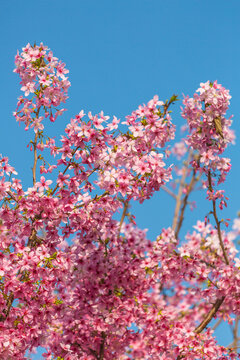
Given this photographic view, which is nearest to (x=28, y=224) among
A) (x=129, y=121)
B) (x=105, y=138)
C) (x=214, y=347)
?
(x=105, y=138)

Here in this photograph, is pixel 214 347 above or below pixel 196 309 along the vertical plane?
below

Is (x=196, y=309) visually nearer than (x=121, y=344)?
No

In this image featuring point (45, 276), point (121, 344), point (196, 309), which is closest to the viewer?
point (45, 276)

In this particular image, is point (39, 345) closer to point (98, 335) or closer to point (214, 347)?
point (98, 335)

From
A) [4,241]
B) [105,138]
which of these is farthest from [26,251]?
[105,138]

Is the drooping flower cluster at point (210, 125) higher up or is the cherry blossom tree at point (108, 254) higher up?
the drooping flower cluster at point (210, 125)

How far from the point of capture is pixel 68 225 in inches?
241

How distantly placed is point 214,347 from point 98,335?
5.72 feet

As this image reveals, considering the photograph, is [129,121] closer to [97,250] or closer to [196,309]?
[97,250]

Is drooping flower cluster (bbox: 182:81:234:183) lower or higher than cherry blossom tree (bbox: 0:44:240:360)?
higher

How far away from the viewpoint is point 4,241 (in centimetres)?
584

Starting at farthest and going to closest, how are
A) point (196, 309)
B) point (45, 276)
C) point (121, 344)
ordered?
point (196, 309) < point (121, 344) < point (45, 276)

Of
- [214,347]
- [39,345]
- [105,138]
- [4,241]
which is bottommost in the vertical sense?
[39,345]

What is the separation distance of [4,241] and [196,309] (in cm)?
398
